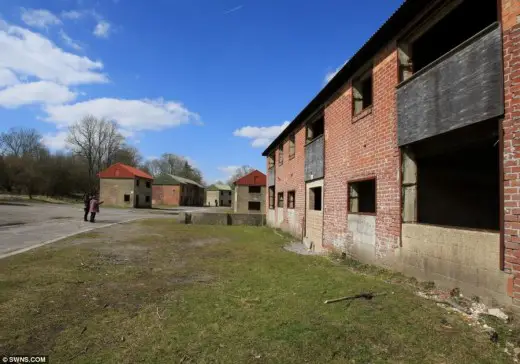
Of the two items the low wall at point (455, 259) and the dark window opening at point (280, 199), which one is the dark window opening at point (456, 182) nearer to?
the low wall at point (455, 259)

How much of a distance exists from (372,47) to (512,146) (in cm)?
497

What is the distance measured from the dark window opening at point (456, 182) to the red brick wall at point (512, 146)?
1.38 metres

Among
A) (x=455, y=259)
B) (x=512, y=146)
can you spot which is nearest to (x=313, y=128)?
(x=455, y=259)

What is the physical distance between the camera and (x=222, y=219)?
899 inches

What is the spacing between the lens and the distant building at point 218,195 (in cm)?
10175

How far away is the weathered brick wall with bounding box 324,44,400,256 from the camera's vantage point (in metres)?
7.50

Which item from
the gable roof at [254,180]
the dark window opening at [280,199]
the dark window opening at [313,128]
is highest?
the dark window opening at [313,128]

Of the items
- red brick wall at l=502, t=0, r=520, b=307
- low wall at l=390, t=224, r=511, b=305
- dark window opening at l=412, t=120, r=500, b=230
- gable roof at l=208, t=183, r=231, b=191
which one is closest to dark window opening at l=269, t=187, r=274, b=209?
dark window opening at l=412, t=120, r=500, b=230

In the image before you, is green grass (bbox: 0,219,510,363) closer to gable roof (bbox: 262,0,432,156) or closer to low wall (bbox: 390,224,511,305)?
low wall (bbox: 390,224,511,305)

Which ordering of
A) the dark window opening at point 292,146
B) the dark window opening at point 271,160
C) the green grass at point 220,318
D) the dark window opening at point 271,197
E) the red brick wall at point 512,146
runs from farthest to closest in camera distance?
the dark window opening at point 271,160 < the dark window opening at point 271,197 < the dark window opening at point 292,146 < the red brick wall at point 512,146 < the green grass at point 220,318

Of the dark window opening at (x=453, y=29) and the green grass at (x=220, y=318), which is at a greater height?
the dark window opening at (x=453, y=29)

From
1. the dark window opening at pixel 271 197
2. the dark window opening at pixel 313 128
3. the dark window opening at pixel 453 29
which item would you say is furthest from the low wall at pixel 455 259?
the dark window opening at pixel 271 197

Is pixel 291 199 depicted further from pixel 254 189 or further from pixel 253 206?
pixel 253 206

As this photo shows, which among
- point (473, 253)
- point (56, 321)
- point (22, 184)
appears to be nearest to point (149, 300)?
point (56, 321)
